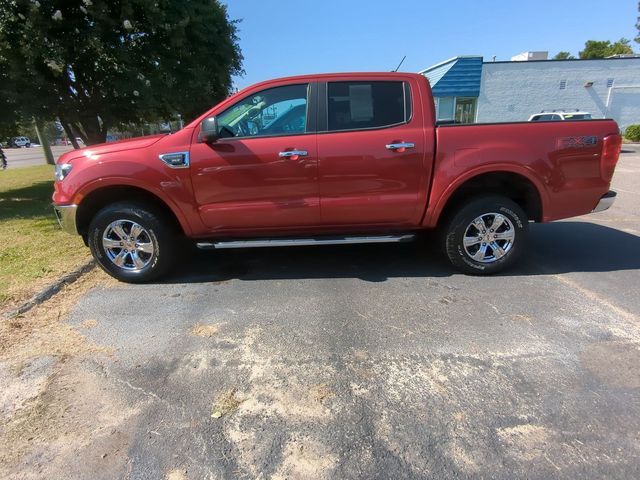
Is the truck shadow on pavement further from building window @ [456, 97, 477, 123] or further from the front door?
building window @ [456, 97, 477, 123]

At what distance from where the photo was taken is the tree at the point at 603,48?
68625 millimetres

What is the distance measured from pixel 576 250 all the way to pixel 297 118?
3911 millimetres

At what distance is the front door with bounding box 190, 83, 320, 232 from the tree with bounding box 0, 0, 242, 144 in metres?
5.67

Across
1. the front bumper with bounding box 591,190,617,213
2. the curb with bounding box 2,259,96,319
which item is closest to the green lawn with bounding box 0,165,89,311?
the curb with bounding box 2,259,96,319

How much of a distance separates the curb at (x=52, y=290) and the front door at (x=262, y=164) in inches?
68.5

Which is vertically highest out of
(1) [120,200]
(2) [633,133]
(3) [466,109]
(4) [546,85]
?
(4) [546,85]

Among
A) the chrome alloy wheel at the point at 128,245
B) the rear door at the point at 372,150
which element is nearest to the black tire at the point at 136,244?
the chrome alloy wheel at the point at 128,245

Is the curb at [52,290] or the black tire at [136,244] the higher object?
the black tire at [136,244]

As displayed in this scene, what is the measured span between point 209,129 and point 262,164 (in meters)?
0.59

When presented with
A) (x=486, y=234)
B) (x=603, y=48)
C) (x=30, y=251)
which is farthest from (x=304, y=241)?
(x=603, y=48)

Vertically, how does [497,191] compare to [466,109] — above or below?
above

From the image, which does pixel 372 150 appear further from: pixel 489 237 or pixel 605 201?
pixel 605 201

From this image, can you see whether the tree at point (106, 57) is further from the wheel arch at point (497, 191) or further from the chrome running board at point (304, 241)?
the wheel arch at point (497, 191)

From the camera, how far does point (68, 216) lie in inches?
179
